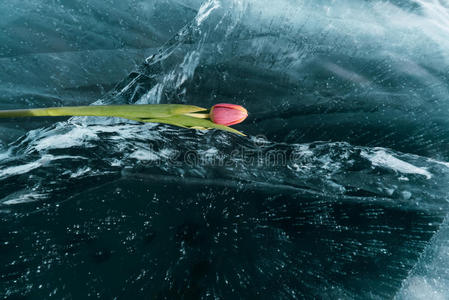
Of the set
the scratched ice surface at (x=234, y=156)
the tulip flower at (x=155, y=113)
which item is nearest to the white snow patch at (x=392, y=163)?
the scratched ice surface at (x=234, y=156)

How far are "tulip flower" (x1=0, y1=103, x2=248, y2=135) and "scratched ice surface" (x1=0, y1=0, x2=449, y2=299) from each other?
0.22 feet

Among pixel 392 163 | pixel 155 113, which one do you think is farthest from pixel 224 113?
pixel 392 163

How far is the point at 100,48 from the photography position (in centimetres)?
43

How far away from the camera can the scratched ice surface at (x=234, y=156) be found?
0.23 m

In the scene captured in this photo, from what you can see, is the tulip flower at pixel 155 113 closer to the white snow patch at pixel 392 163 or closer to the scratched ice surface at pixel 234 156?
the scratched ice surface at pixel 234 156

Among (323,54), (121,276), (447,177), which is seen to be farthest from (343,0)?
(121,276)

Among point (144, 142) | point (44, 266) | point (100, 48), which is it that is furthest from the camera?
point (100, 48)

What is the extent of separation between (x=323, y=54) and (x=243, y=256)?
10.3 inches

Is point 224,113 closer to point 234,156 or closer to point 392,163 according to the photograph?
point 234,156

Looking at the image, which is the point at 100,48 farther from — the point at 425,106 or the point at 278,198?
the point at 425,106

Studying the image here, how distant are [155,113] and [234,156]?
13 cm

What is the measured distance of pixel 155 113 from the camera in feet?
0.76

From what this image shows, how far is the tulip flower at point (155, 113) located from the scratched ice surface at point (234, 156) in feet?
0.22

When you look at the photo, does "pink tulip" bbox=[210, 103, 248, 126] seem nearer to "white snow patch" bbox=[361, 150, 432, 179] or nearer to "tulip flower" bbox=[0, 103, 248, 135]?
"tulip flower" bbox=[0, 103, 248, 135]
